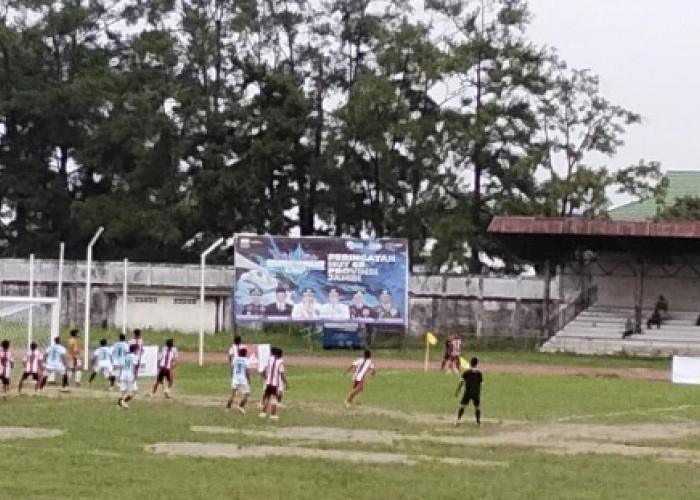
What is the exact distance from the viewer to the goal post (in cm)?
4103

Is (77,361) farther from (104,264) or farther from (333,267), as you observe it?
(104,264)

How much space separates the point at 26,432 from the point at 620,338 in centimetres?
4292

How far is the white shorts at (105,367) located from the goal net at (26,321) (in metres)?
1.97

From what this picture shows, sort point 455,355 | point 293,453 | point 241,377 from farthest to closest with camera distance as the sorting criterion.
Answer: point 455,355, point 241,377, point 293,453

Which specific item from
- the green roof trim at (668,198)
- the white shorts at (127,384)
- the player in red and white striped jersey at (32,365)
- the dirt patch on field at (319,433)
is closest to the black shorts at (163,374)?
the white shorts at (127,384)

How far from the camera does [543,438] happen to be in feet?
89.2

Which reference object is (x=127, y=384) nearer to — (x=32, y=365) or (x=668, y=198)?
(x=32, y=365)

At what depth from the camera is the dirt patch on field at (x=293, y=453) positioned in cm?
2228

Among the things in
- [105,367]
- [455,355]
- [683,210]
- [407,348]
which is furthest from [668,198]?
[105,367]

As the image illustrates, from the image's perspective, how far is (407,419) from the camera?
30562mm

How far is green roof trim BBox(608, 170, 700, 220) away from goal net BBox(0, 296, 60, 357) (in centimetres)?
3429

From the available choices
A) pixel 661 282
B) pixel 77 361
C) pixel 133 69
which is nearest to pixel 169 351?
pixel 77 361

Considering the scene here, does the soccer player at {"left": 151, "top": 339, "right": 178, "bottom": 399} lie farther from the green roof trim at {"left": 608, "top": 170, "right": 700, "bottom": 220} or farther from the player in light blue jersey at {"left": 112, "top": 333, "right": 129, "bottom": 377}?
the green roof trim at {"left": 608, "top": 170, "right": 700, "bottom": 220}

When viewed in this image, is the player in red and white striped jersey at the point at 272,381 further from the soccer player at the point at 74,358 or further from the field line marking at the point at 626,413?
the soccer player at the point at 74,358
